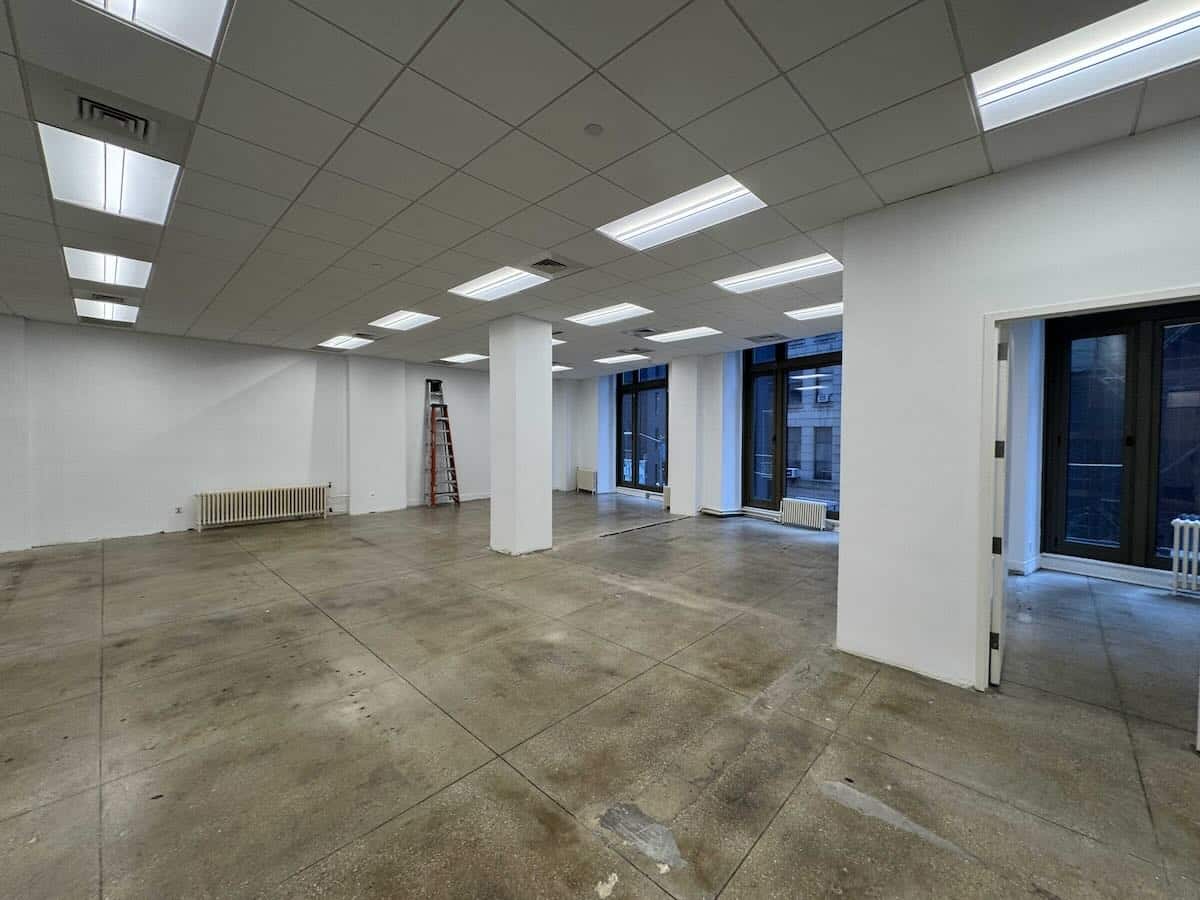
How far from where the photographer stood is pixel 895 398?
10.4 feet

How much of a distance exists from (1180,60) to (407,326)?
23.0 feet

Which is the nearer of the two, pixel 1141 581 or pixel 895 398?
pixel 895 398

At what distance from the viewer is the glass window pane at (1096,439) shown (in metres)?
5.01

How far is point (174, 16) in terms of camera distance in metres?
1.78

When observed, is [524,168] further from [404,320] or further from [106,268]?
[106,268]

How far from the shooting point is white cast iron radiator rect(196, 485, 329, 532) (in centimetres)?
770

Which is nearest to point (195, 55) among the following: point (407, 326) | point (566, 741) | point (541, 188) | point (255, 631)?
point (541, 188)

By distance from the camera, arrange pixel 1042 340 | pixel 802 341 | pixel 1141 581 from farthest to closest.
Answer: pixel 802 341, pixel 1042 340, pixel 1141 581

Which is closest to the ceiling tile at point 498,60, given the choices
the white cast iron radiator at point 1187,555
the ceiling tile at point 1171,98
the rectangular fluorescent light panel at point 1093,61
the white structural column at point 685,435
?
the rectangular fluorescent light panel at point 1093,61

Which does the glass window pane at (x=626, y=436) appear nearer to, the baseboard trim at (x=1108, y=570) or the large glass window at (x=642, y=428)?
the large glass window at (x=642, y=428)

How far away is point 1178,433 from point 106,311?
12.1 meters

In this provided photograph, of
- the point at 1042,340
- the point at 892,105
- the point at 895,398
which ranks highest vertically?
the point at 892,105

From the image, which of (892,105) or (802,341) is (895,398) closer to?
(892,105)

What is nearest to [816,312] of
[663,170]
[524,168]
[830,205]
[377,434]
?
[830,205]
